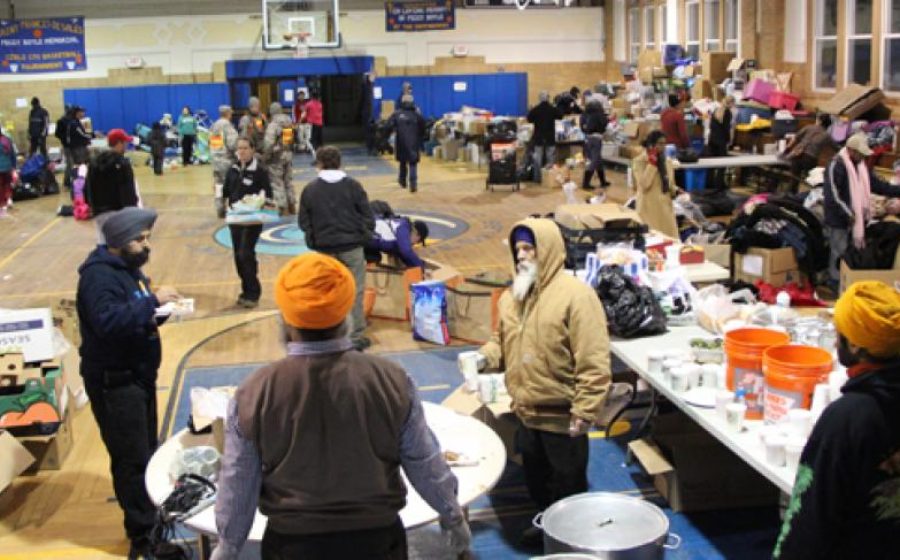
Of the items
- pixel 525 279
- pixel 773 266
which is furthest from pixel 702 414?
pixel 773 266

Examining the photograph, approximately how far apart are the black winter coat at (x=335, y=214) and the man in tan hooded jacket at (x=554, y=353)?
3.02 meters

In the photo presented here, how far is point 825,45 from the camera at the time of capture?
1700 centimetres

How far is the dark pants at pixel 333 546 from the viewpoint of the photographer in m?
2.72

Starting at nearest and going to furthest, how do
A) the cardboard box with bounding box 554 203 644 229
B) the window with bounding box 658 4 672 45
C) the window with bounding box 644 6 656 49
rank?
the cardboard box with bounding box 554 203 644 229, the window with bounding box 658 4 672 45, the window with bounding box 644 6 656 49

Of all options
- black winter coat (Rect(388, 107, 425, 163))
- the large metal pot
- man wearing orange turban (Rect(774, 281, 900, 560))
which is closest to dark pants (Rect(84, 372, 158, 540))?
the large metal pot

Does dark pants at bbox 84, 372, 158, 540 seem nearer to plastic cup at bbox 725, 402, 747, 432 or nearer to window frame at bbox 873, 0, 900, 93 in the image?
plastic cup at bbox 725, 402, 747, 432

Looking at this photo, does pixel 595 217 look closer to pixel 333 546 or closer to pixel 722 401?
pixel 722 401

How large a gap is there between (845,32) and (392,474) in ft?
50.7

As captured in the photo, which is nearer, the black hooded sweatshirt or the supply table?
the black hooded sweatshirt

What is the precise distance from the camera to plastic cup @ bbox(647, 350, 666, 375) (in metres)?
5.13

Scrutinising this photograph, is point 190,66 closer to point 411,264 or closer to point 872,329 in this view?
point 411,264

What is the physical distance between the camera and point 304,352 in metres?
2.71

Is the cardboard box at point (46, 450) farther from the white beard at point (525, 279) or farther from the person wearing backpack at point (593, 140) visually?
the person wearing backpack at point (593, 140)

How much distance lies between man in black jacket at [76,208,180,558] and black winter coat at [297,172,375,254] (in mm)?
2702
